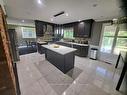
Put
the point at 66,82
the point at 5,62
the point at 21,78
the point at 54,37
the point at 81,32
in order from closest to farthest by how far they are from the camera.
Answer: the point at 5,62
the point at 66,82
the point at 21,78
the point at 81,32
the point at 54,37

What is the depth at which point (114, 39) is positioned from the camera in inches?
154

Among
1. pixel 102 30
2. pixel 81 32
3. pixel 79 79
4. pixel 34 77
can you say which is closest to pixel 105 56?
pixel 102 30

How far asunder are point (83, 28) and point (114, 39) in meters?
2.01

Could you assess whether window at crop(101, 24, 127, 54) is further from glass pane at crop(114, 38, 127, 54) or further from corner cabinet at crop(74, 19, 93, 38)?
corner cabinet at crop(74, 19, 93, 38)

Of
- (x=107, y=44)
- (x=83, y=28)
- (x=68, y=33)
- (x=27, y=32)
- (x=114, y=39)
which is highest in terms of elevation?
(x=83, y=28)

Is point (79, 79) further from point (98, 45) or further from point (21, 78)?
point (98, 45)

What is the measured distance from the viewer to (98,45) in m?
4.49

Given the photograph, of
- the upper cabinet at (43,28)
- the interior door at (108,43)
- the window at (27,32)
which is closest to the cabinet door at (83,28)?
the interior door at (108,43)

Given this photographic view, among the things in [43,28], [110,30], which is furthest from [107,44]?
[43,28]

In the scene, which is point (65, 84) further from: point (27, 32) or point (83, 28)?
point (27, 32)

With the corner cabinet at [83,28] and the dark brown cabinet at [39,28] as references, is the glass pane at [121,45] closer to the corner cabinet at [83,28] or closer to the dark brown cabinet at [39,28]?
the corner cabinet at [83,28]

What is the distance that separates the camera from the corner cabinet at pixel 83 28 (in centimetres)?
463

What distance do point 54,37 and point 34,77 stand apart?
4.96 m

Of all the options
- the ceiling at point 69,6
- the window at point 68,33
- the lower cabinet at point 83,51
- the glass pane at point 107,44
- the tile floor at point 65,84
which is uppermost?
the ceiling at point 69,6
